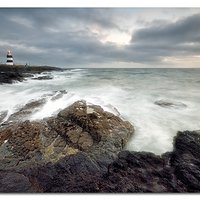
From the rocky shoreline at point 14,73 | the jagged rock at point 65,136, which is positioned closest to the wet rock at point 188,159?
the jagged rock at point 65,136

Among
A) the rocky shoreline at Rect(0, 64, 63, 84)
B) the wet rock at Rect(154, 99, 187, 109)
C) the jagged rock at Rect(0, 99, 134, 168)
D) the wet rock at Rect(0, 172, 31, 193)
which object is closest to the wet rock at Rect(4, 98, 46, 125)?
the jagged rock at Rect(0, 99, 134, 168)

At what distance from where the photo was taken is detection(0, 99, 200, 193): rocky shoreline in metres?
2.77

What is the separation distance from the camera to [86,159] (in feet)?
10.4

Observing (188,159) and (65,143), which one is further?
(65,143)

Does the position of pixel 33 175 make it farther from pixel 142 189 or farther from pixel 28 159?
pixel 142 189

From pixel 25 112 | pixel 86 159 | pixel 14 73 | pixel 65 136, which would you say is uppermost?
pixel 14 73

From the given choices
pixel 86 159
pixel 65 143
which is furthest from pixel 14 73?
pixel 86 159

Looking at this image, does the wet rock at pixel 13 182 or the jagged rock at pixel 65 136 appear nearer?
the wet rock at pixel 13 182

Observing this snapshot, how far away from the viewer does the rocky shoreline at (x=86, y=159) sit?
2.77 metres

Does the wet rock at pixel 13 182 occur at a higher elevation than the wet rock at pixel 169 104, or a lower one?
lower

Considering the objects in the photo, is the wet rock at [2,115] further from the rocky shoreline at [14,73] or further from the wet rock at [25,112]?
the rocky shoreline at [14,73]

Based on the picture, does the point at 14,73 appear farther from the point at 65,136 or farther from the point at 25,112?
the point at 65,136

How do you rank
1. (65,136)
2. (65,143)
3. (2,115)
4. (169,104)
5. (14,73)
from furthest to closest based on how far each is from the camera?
(14,73) < (169,104) < (2,115) < (65,136) < (65,143)
